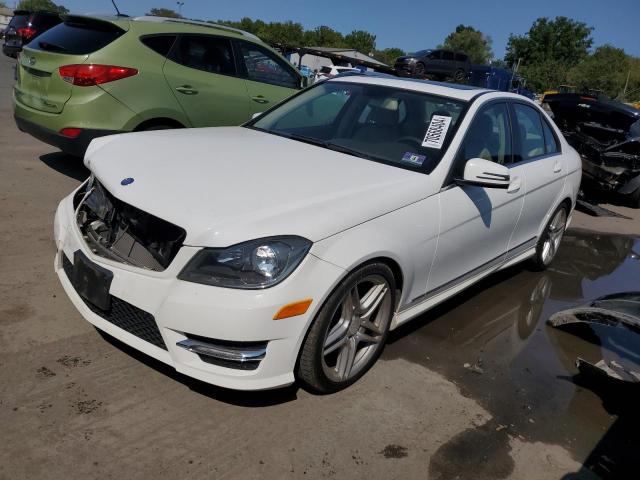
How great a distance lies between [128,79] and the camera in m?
5.38

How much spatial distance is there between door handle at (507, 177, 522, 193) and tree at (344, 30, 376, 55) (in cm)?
8519

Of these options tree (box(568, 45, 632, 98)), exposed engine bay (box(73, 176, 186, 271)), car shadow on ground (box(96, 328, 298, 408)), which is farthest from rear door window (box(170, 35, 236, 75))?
tree (box(568, 45, 632, 98))

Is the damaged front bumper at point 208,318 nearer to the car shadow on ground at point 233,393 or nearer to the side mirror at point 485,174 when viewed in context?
the car shadow on ground at point 233,393

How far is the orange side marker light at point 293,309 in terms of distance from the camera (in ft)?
7.97

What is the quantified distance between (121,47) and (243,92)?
1.47 m

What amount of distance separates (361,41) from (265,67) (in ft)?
279

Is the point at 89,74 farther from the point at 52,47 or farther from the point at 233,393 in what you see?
A: the point at 233,393

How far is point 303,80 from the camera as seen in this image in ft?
23.7

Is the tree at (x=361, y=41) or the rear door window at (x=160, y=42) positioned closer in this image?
the rear door window at (x=160, y=42)

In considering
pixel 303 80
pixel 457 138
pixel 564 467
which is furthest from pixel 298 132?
pixel 303 80

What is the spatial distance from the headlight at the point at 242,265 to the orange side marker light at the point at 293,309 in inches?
5.0

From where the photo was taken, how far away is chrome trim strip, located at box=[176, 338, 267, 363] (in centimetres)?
247

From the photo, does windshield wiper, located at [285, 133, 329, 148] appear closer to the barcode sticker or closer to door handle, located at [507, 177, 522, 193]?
the barcode sticker

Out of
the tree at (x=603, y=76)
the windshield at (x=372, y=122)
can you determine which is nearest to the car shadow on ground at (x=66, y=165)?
the windshield at (x=372, y=122)
